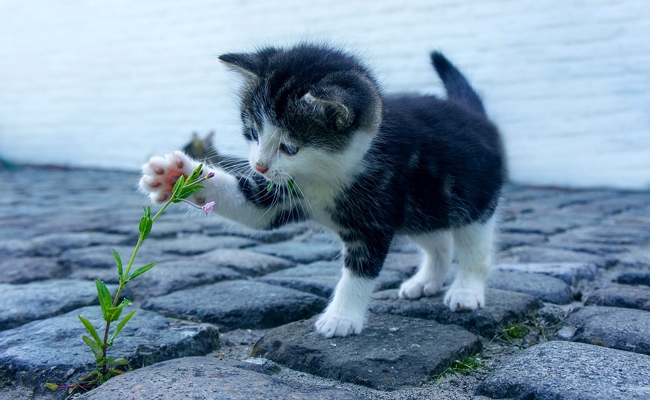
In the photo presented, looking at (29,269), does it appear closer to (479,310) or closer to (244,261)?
(244,261)

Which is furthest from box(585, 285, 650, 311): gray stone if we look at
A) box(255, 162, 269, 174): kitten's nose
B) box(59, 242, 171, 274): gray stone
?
box(59, 242, 171, 274): gray stone

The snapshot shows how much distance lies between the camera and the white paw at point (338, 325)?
6.30 ft

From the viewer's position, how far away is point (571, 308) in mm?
2283

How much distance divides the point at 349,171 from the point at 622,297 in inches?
43.0

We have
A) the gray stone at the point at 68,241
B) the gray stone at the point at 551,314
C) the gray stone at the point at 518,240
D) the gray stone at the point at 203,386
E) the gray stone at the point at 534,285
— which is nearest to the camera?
the gray stone at the point at 203,386

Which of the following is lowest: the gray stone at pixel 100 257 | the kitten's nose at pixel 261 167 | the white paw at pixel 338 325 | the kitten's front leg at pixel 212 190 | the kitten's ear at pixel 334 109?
the gray stone at pixel 100 257

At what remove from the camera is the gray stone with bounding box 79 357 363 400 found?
1372 millimetres

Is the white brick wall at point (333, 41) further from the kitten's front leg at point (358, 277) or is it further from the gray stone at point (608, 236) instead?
the kitten's front leg at point (358, 277)

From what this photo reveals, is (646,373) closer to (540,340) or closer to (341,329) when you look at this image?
(540,340)

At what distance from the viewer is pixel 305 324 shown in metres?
2.05

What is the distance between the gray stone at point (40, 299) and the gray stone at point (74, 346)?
10 cm

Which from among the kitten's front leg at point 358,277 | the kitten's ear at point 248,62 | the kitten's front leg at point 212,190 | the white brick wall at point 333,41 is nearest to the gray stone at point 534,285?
the kitten's front leg at point 358,277

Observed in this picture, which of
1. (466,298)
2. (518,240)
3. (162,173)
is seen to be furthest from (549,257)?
(162,173)

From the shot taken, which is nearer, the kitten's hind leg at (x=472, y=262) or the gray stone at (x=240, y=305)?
the gray stone at (x=240, y=305)
